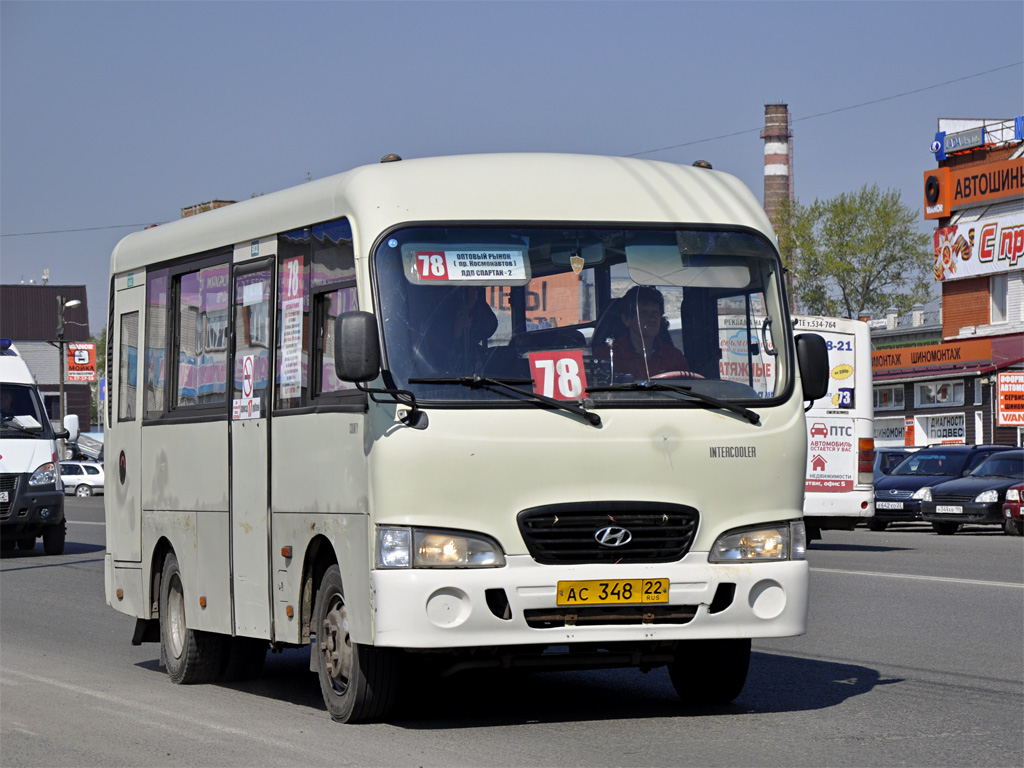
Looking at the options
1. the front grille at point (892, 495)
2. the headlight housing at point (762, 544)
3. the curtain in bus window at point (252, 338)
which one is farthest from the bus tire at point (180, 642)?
the front grille at point (892, 495)

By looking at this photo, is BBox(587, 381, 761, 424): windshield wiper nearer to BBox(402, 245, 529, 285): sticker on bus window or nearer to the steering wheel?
the steering wheel

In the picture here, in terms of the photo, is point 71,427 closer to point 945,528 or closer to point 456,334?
point 456,334

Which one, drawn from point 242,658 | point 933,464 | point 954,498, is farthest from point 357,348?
point 933,464

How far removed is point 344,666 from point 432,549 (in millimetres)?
975

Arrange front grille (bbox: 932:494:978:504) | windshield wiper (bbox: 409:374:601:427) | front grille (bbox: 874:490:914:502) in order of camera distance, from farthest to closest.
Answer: front grille (bbox: 874:490:914:502), front grille (bbox: 932:494:978:504), windshield wiper (bbox: 409:374:601:427)

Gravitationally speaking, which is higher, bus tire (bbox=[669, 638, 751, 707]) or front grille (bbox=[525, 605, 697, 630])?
front grille (bbox=[525, 605, 697, 630])

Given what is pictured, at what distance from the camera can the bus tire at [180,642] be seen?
10.4 m

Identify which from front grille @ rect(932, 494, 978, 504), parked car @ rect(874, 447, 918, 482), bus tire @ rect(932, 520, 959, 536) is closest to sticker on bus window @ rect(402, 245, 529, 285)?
front grille @ rect(932, 494, 978, 504)

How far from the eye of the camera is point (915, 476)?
108 ft

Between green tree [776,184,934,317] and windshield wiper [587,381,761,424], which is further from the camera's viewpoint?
green tree [776,184,934,317]

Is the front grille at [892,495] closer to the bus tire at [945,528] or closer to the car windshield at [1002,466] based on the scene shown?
the bus tire at [945,528]

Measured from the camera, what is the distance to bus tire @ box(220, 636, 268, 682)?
10484 millimetres

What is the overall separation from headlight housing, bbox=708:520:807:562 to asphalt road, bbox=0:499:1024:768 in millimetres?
832

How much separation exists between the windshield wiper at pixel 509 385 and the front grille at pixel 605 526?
43 centimetres
